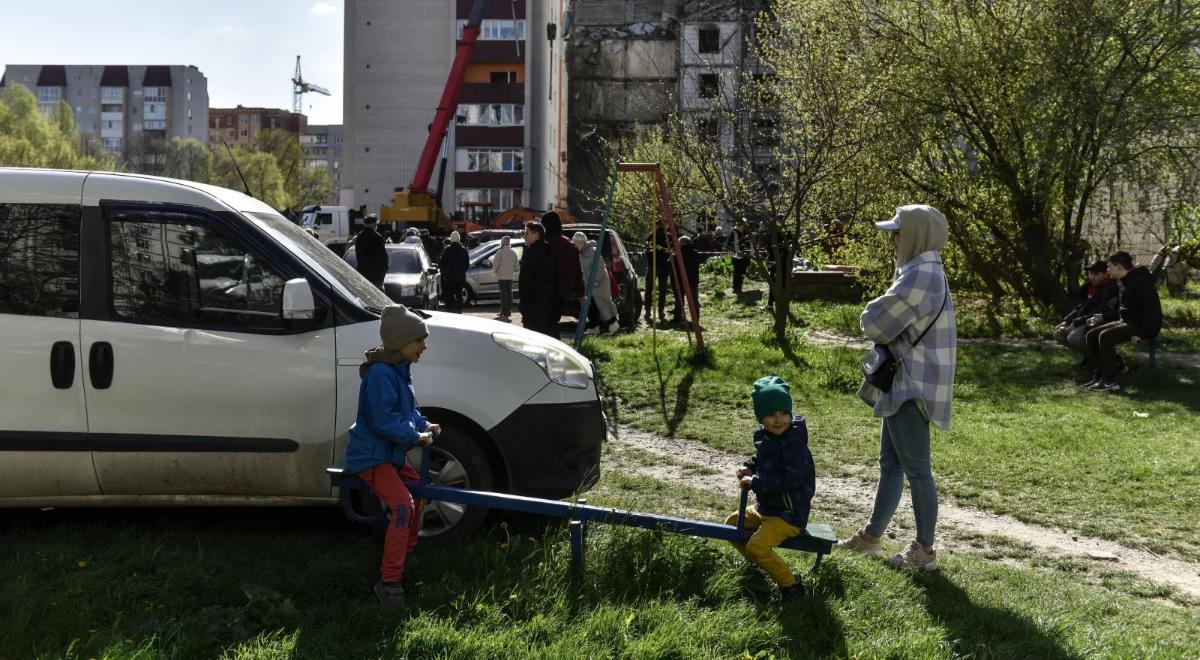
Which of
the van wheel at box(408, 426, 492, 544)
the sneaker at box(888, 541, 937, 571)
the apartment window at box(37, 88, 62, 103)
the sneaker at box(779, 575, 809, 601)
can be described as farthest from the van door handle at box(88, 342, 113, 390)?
the apartment window at box(37, 88, 62, 103)

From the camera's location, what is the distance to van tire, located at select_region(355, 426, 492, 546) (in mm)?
5883

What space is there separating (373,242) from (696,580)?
12534 mm

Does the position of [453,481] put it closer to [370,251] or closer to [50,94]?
[370,251]

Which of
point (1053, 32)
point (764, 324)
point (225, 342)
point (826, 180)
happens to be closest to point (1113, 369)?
point (826, 180)

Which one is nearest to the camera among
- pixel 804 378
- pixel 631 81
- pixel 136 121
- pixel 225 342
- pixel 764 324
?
pixel 225 342

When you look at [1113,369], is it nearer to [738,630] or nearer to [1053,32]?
[1053,32]

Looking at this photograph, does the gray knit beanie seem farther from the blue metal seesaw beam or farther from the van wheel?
the van wheel

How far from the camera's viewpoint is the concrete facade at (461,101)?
79000 millimetres

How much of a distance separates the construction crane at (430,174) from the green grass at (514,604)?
46207mm

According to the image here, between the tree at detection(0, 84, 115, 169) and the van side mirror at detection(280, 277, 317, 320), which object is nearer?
the van side mirror at detection(280, 277, 317, 320)

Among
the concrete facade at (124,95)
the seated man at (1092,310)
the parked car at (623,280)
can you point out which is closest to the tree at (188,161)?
the concrete facade at (124,95)

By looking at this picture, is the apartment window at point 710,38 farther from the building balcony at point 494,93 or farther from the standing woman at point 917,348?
the standing woman at point 917,348

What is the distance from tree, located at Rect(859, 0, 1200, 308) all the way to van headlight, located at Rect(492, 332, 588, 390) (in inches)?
489

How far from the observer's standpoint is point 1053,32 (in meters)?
17.2
